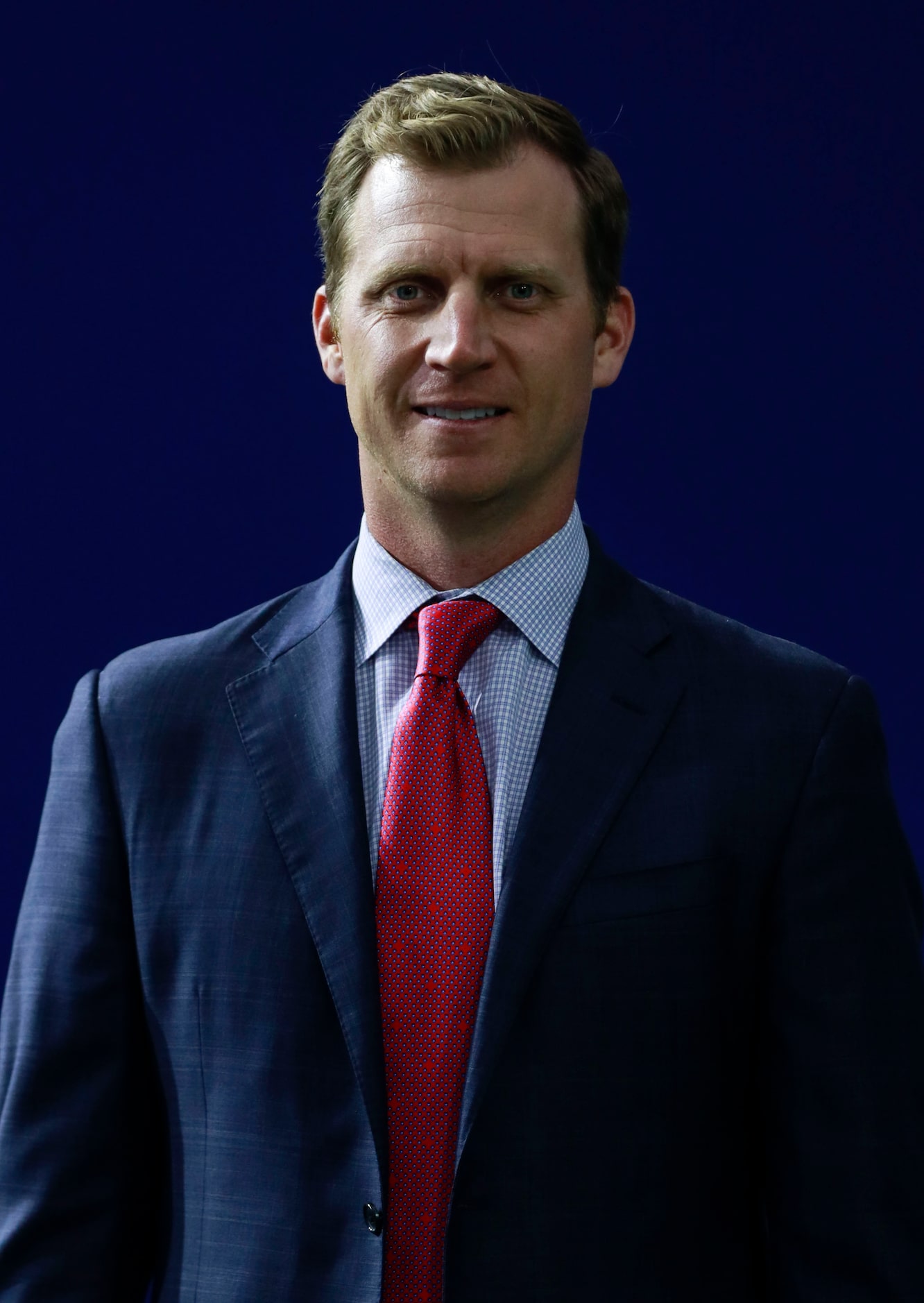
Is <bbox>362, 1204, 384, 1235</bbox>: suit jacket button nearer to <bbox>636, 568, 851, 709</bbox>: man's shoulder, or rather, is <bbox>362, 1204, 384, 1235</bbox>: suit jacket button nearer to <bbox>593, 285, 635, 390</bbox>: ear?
<bbox>636, 568, 851, 709</bbox>: man's shoulder

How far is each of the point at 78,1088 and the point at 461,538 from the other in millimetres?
627

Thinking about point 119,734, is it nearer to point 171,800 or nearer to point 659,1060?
point 171,800

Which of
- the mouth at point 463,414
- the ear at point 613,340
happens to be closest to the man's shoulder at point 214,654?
the mouth at point 463,414

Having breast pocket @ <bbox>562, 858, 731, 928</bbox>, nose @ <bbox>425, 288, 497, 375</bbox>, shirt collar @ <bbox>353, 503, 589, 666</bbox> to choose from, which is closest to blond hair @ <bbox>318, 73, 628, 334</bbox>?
nose @ <bbox>425, 288, 497, 375</bbox>

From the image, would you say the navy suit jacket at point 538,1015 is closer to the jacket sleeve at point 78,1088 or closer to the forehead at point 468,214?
the jacket sleeve at point 78,1088

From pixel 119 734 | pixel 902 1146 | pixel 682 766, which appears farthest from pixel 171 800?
pixel 902 1146

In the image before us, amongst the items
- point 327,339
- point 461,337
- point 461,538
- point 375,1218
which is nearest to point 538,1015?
point 375,1218

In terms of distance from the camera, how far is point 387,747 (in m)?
1.66

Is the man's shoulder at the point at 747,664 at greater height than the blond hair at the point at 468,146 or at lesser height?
lesser

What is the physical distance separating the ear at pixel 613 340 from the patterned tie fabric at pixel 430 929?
0.98 ft

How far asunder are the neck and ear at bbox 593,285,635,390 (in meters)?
0.16

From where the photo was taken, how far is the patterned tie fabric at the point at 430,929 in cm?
152

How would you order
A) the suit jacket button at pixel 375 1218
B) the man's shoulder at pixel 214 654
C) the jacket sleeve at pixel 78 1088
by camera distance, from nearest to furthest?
the suit jacket button at pixel 375 1218
the jacket sleeve at pixel 78 1088
the man's shoulder at pixel 214 654

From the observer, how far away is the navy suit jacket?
1.53m
